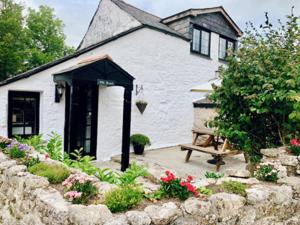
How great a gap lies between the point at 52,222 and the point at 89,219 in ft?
1.97

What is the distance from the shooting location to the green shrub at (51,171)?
10.9 feet

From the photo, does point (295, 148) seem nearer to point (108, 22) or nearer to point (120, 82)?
point (120, 82)

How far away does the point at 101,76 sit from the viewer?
22.3ft

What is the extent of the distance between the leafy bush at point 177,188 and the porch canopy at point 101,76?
4263mm

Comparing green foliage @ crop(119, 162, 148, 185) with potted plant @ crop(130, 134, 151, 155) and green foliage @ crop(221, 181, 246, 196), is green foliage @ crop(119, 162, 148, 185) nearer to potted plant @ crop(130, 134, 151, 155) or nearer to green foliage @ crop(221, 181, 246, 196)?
green foliage @ crop(221, 181, 246, 196)

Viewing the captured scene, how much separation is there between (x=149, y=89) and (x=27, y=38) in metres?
10.1

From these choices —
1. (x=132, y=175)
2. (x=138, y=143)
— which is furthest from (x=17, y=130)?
(x=132, y=175)

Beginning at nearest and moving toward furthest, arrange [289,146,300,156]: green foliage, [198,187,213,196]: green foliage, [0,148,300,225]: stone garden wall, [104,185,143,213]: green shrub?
[0,148,300,225]: stone garden wall → [104,185,143,213]: green shrub → [198,187,213,196]: green foliage → [289,146,300,156]: green foliage

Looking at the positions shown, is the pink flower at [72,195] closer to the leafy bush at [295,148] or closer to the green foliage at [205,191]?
the green foliage at [205,191]

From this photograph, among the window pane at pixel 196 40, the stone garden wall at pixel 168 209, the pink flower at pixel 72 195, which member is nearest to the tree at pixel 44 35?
the window pane at pixel 196 40

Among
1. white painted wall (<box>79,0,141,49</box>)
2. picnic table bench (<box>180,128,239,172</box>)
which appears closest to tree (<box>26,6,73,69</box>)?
white painted wall (<box>79,0,141,49</box>)

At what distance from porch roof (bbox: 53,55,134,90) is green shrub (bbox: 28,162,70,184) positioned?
3.01 metres

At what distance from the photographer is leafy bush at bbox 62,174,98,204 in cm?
268

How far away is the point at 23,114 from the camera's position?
700 centimetres
